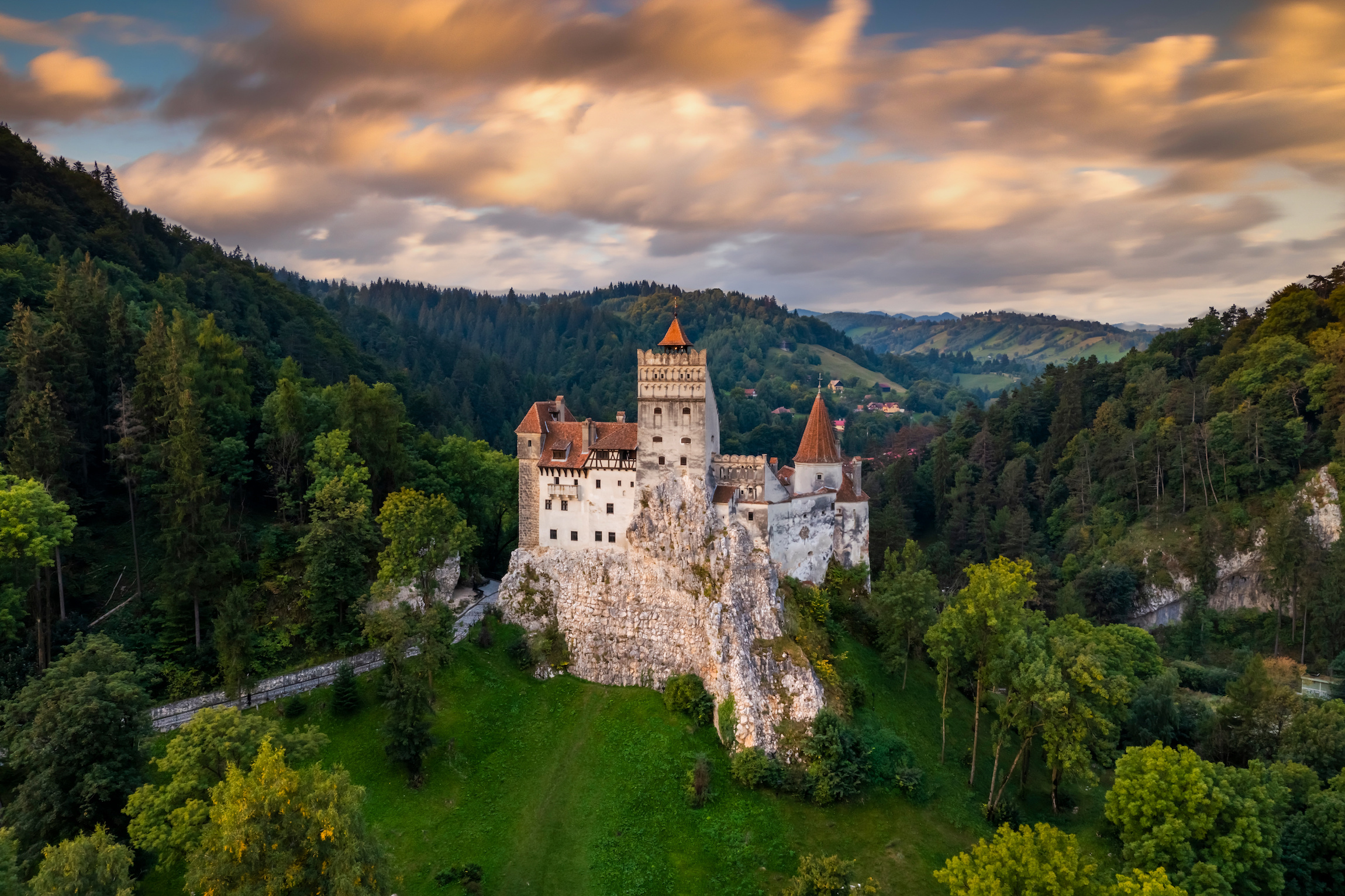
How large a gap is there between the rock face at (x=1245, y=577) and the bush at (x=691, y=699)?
50.4 metres

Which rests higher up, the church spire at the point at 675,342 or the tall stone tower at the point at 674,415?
the church spire at the point at 675,342

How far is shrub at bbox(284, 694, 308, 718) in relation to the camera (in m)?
44.2

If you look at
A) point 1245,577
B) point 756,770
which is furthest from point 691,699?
point 1245,577

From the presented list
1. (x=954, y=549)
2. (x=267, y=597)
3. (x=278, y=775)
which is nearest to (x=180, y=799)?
(x=278, y=775)

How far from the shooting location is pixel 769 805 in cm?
4375

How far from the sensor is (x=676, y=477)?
52781 millimetres

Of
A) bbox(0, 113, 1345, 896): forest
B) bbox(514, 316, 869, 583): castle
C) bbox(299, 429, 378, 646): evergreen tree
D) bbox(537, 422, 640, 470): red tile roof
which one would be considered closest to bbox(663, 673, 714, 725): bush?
bbox(0, 113, 1345, 896): forest

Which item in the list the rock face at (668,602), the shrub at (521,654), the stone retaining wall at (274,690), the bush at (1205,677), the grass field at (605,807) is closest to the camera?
the grass field at (605,807)

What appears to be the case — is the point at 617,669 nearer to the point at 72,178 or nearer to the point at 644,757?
the point at 644,757

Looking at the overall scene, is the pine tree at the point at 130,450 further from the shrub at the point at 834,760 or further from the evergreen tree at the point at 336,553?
the shrub at the point at 834,760

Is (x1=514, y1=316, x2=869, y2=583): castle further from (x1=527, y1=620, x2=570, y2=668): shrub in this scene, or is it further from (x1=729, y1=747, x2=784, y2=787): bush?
(x1=729, y1=747, x2=784, y2=787): bush

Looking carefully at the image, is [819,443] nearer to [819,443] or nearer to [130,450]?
[819,443]

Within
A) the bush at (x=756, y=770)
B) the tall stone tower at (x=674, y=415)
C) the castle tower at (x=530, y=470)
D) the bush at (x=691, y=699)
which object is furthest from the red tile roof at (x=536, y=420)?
the bush at (x=756, y=770)

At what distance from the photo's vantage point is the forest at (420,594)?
33.6 metres
